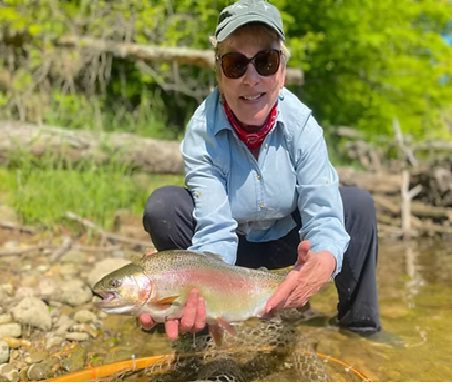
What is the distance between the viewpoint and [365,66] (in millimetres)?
10742

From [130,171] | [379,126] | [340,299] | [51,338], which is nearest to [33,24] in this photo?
[130,171]

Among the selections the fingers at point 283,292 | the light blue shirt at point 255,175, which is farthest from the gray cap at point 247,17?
the fingers at point 283,292

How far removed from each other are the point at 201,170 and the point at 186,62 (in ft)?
17.9

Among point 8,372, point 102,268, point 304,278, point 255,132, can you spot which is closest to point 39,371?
point 8,372

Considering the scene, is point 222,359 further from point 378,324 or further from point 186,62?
point 186,62

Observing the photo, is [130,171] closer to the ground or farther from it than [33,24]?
closer to the ground

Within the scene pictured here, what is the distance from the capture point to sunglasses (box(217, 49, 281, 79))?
2.48m

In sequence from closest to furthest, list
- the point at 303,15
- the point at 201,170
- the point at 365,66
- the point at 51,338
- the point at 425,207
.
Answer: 1. the point at 201,170
2. the point at 51,338
3. the point at 425,207
4. the point at 303,15
5. the point at 365,66

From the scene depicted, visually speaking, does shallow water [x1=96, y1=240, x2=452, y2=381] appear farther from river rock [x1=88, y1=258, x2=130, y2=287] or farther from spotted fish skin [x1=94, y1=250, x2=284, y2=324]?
river rock [x1=88, y1=258, x2=130, y2=287]

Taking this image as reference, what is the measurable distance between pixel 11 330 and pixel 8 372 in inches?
16.1

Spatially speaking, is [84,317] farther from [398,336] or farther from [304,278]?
[398,336]

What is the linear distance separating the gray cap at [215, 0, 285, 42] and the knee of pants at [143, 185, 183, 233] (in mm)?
822

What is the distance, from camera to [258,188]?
2.74 meters

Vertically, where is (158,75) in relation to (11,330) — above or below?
above
